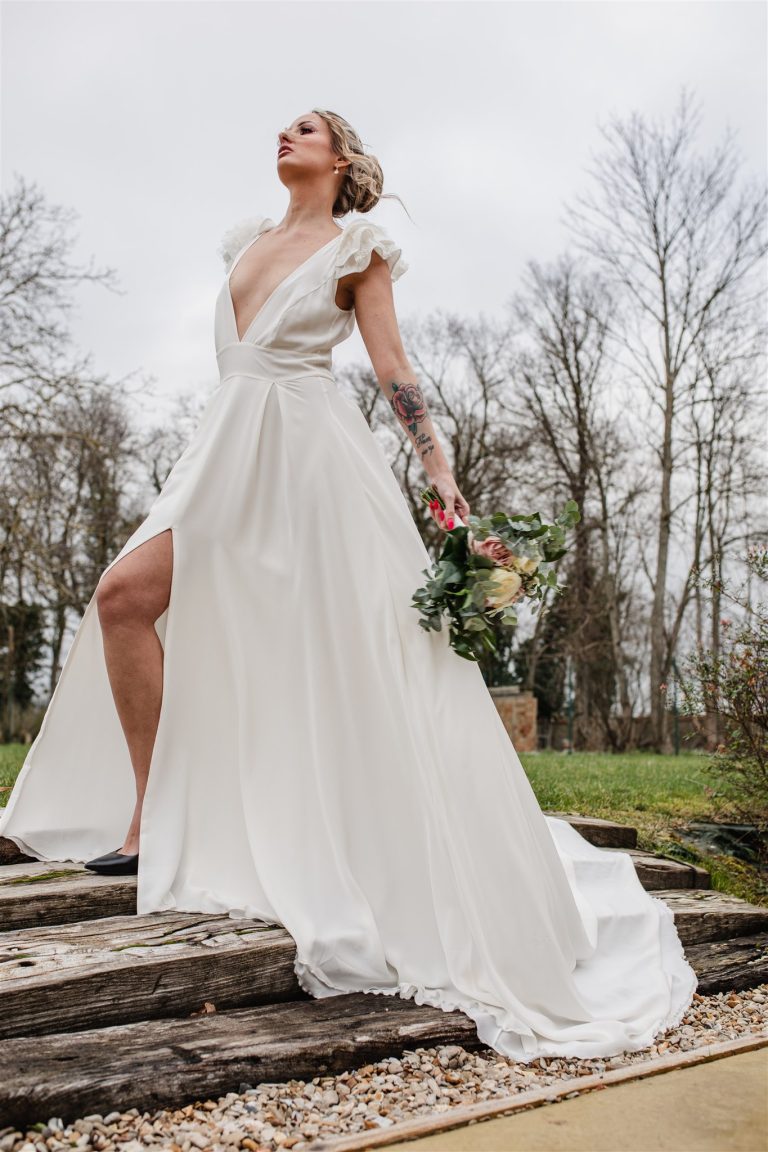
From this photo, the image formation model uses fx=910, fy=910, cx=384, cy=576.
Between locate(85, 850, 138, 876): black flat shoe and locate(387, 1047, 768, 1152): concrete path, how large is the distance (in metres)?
1.20

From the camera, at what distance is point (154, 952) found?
83.6 inches

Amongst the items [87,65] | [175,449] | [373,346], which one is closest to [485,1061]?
→ [373,346]

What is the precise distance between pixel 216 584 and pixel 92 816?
0.86 meters

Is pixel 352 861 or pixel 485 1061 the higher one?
pixel 352 861

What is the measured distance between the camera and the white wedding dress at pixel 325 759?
89.1 inches

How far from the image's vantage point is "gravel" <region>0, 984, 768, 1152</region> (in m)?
1.62

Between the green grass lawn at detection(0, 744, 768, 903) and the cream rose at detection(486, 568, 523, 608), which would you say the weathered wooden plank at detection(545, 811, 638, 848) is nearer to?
the green grass lawn at detection(0, 744, 768, 903)

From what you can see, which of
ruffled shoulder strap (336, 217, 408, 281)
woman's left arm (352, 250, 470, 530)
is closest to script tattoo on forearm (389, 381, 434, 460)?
woman's left arm (352, 250, 470, 530)

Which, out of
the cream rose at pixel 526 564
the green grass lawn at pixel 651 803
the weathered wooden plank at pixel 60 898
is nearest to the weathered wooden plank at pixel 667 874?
the green grass lawn at pixel 651 803

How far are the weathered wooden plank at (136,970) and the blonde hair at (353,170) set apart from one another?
227 centimetres

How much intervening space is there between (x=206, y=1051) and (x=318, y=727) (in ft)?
2.72

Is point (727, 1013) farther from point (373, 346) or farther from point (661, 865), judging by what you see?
point (373, 346)

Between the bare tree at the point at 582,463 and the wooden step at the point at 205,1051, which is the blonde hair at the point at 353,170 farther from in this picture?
the bare tree at the point at 582,463

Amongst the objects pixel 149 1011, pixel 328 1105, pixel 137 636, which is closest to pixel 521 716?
pixel 137 636
